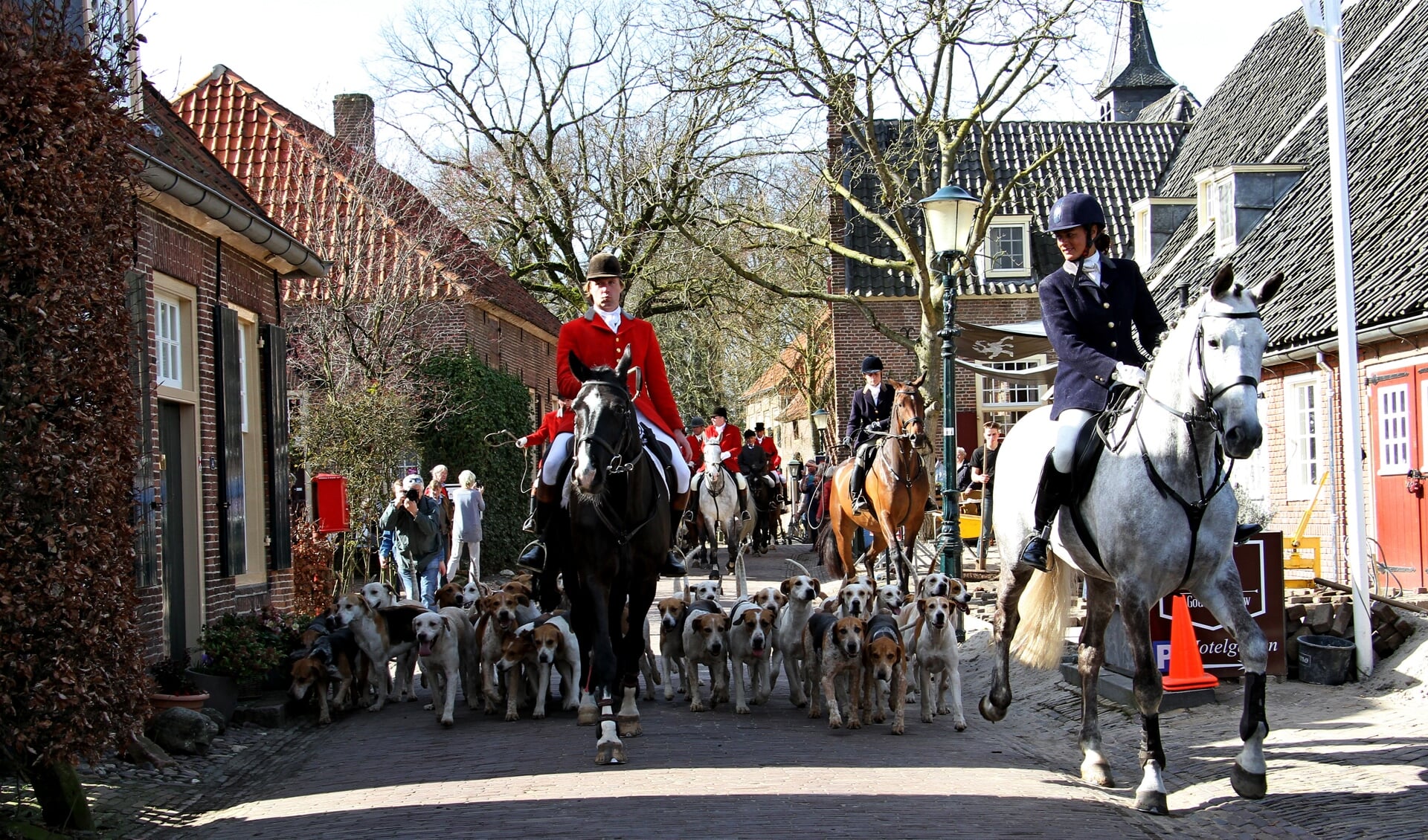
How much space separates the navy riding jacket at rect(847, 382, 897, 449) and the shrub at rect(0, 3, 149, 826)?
1001 cm

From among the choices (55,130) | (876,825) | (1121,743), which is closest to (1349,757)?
(1121,743)

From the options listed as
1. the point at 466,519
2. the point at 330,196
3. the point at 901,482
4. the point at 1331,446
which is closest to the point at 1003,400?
the point at 330,196

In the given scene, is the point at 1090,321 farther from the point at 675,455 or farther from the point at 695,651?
the point at 695,651

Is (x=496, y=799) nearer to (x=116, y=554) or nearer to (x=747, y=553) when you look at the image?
(x=116, y=554)

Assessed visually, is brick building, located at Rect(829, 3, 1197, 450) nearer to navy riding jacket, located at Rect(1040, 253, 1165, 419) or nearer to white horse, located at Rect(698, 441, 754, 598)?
white horse, located at Rect(698, 441, 754, 598)

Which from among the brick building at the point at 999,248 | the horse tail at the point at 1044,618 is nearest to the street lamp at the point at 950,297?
the horse tail at the point at 1044,618

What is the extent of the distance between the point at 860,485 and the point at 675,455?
6.90 metres

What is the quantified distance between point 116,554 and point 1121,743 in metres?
6.00

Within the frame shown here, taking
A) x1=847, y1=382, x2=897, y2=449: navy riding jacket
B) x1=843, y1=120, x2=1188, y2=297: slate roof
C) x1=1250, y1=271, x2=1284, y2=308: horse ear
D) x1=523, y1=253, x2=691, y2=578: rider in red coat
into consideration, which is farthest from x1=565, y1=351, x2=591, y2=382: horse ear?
x1=843, y1=120, x2=1188, y2=297: slate roof

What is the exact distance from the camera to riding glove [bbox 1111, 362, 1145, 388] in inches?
284

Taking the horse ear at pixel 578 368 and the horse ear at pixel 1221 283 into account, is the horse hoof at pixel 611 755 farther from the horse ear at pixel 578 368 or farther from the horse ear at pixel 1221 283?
the horse ear at pixel 1221 283

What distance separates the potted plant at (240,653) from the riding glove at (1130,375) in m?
6.94

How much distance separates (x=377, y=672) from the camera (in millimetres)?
11594

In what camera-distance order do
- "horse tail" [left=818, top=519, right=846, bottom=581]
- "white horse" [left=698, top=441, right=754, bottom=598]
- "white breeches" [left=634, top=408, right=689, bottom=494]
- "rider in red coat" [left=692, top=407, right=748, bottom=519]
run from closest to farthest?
1. "white breeches" [left=634, top=408, right=689, bottom=494]
2. "horse tail" [left=818, top=519, right=846, bottom=581]
3. "white horse" [left=698, top=441, right=754, bottom=598]
4. "rider in red coat" [left=692, top=407, right=748, bottom=519]
